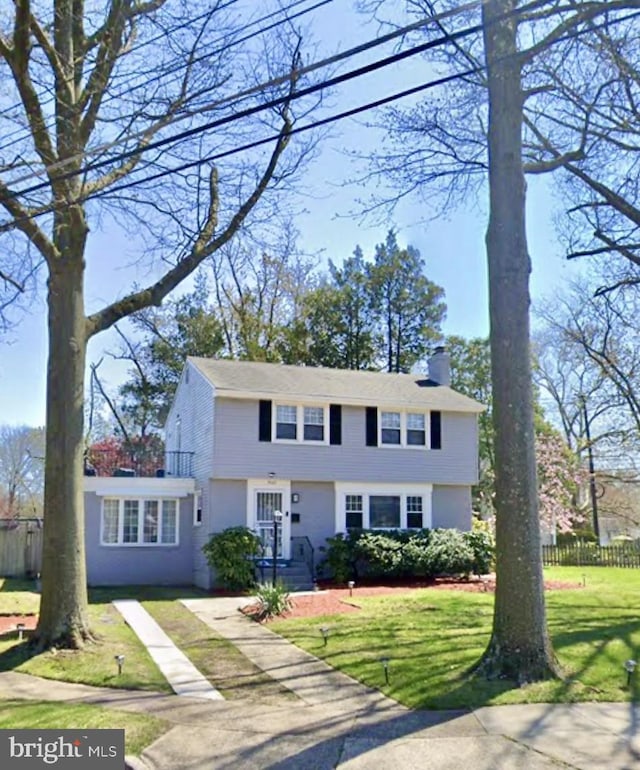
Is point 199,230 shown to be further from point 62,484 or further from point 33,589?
point 33,589

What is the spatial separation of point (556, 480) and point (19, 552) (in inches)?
880

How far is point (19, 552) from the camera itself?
69.9ft

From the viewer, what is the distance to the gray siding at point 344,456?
1944 cm

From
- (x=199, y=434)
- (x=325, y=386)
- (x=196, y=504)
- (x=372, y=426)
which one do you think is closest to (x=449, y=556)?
(x=372, y=426)

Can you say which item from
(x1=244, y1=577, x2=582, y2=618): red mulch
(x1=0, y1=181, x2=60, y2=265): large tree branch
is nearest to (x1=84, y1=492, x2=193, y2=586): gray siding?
(x1=244, y1=577, x2=582, y2=618): red mulch

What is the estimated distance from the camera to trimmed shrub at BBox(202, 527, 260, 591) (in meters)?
17.8

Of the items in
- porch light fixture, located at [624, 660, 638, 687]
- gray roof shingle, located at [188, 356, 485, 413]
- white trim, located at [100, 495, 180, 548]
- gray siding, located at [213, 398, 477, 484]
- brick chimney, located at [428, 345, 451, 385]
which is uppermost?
brick chimney, located at [428, 345, 451, 385]

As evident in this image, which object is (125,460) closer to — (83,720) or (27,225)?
(27,225)

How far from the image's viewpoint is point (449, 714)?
6602 millimetres

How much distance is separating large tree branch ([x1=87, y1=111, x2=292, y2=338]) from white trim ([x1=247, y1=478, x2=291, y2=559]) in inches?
342

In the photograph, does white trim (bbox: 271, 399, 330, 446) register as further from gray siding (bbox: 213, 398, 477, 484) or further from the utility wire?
the utility wire

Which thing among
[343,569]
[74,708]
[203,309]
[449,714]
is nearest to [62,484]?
[74,708]

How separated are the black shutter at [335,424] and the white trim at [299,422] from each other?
0.35 feet

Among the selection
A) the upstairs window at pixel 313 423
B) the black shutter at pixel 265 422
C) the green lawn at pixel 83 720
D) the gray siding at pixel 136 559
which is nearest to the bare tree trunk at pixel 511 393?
the green lawn at pixel 83 720
